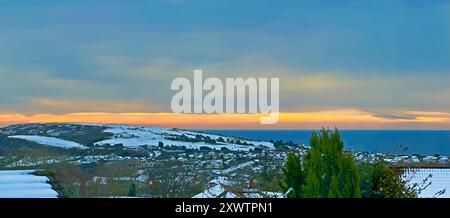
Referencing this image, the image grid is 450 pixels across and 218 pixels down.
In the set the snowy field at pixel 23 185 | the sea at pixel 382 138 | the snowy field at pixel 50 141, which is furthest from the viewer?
the snowy field at pixel 50 141

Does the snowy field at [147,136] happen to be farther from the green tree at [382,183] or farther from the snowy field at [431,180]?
the snowy field at [431,180]

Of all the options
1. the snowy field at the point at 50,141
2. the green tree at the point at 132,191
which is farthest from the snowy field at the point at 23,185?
the green tree at the point at 132,191

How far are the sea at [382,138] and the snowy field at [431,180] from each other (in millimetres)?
126

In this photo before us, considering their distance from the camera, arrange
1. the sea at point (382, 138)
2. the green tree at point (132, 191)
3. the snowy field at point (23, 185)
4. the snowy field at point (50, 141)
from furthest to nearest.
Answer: the snowy field at point (50, 141) < the sea at point (382, 138) < the green tree at point (132, 191) < the snowy field at point (23, 185)

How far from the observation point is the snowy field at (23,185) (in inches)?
130

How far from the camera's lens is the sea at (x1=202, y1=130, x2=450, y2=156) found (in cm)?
361

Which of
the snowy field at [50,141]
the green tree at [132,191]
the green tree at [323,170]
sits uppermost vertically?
the snowy field at [50,141]

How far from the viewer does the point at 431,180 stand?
389 centimetres

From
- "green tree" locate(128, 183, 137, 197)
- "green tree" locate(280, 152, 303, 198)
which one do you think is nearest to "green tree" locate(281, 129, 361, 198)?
"green tree" locate(280, 152, 303, 198)

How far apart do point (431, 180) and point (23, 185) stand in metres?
1.88

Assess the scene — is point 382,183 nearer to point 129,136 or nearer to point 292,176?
point 292,176

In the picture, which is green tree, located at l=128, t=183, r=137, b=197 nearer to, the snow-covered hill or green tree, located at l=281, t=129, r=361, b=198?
the snow-covered hill

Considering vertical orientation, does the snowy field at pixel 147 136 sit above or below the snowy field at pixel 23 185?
above

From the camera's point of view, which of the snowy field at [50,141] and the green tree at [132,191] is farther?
the snowy field at [50,141]
